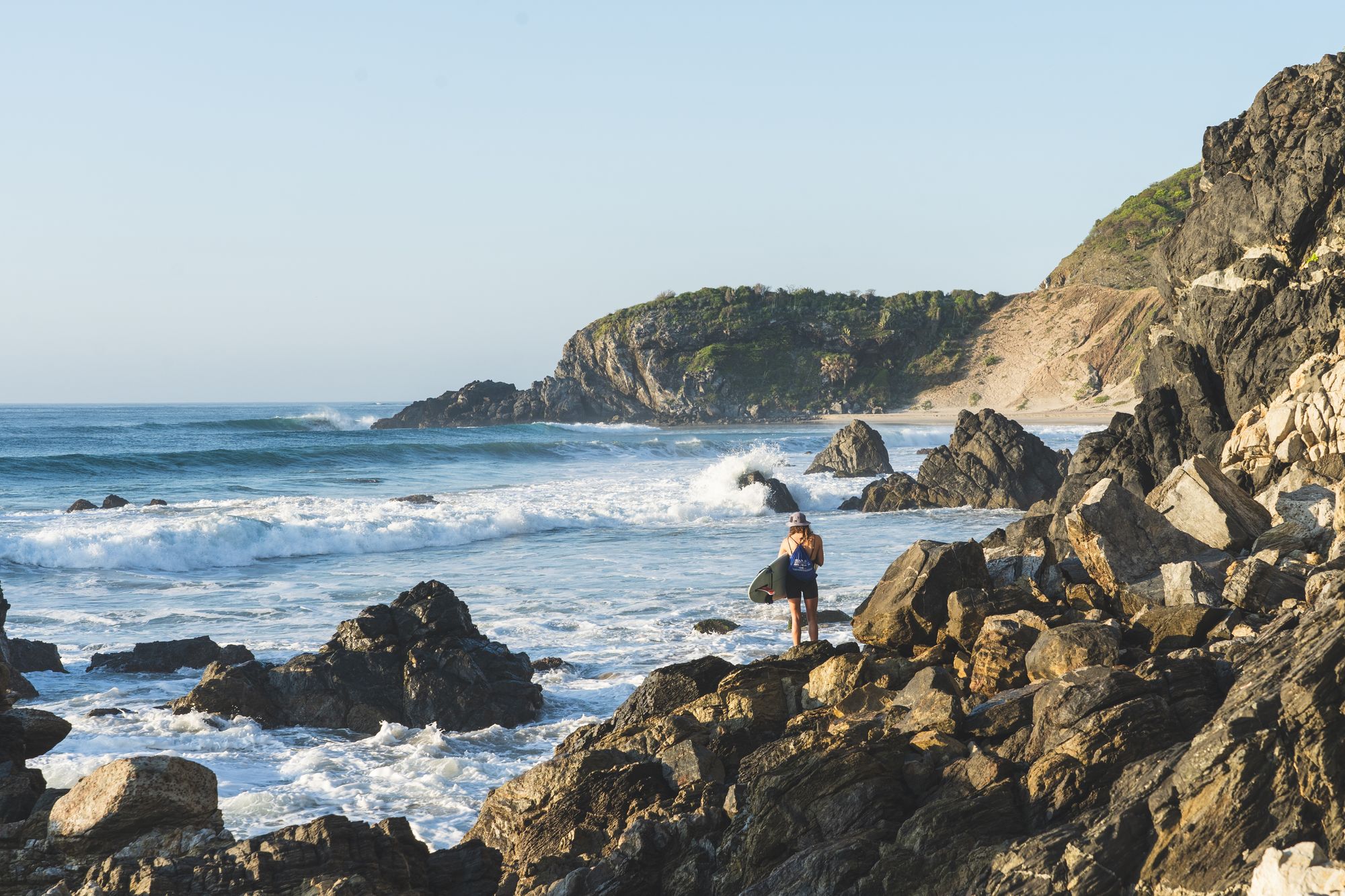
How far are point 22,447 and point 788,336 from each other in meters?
66.4

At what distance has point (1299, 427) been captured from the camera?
1199 cm

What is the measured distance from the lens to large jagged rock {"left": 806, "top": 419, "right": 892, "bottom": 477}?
130 ft

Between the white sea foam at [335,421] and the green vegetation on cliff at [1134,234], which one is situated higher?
the green vegetation on cliff at [1134,234]

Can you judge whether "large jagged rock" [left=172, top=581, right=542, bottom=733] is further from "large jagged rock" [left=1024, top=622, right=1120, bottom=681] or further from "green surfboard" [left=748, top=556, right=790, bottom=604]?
"large jagged rock" [left=1024, top=622, right=1120, bottom=681]

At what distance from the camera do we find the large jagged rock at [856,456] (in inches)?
1555

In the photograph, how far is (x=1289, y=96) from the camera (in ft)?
52.3

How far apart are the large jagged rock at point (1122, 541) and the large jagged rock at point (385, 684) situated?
5.65 m

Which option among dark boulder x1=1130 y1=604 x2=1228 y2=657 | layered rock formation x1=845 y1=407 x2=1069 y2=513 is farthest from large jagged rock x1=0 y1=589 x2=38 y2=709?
layered rock formation x1=845 y1=407 x2=1069 y2=513

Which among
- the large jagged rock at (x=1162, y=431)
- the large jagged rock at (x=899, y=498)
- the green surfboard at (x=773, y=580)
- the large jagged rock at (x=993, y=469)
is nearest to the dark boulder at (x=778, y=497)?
the large jagged rock at (x=899, y=498)

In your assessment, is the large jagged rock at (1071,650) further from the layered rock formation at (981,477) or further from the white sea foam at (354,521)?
the layered rock formation at (981,477)

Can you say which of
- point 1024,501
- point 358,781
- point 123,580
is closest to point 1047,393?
point 1024,501

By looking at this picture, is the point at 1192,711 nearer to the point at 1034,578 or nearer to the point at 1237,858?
the point at 1237,858

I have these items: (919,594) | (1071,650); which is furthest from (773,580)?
(1071,650)

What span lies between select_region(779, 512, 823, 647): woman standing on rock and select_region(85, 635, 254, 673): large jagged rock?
6.52m
